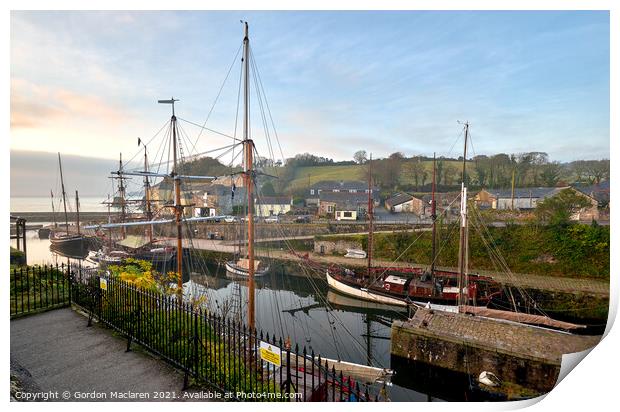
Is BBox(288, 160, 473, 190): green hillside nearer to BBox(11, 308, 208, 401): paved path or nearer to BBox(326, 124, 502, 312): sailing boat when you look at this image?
BBox(326, 124, 502, 312): sailing boat

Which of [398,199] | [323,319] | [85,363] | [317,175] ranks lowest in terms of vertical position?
[323,319]

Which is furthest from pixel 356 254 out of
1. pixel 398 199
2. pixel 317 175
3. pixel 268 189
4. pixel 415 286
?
pixel 268 189

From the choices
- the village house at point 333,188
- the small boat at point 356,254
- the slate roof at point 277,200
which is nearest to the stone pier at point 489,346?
the small boat at point 356,254

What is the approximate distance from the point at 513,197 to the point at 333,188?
19.3 m

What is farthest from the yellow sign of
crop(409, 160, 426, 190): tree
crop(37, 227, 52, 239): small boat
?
crop(37, 227, 52, 239): small boat

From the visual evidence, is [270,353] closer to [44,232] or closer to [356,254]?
[356,254]

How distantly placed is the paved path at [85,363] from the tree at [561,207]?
1639 centimetres

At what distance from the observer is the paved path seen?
3.97 meters

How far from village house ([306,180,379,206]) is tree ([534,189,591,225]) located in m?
20.1

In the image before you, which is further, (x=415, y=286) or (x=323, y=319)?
(x=415, y=286)

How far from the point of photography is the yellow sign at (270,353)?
3.50 metres

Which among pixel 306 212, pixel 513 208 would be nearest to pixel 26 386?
pixel 513 208

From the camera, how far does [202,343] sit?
418cm

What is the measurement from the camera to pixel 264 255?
22844 mm
